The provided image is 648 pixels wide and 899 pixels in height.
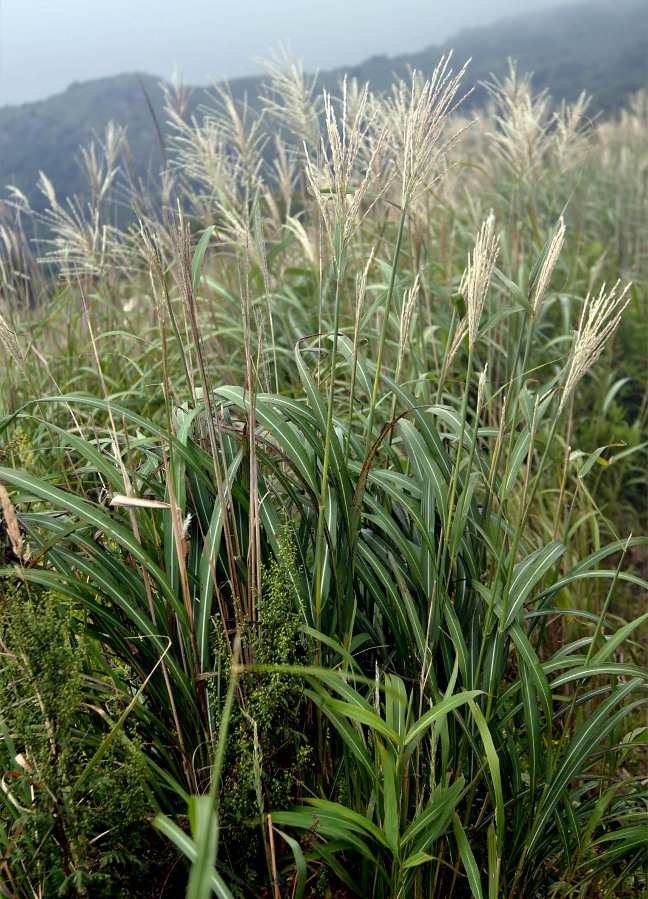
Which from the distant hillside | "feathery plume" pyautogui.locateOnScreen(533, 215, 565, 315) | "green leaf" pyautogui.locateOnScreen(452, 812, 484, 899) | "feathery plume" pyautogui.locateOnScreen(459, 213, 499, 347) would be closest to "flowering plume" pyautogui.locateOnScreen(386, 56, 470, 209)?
"feathery plume" pyautogui.locateOnScreen(459, 213, 499, 347)

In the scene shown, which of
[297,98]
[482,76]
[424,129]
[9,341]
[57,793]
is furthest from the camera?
[482,76]

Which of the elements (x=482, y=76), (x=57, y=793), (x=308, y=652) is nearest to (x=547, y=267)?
(x=308, y=652)

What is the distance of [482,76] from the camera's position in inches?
1662

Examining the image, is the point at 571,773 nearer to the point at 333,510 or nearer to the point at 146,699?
the point at 333,510

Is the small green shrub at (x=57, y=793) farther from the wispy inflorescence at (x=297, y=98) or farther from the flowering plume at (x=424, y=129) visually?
the wispy inflorescence at (x=297, y=98)

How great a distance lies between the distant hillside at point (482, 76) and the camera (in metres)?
32.9

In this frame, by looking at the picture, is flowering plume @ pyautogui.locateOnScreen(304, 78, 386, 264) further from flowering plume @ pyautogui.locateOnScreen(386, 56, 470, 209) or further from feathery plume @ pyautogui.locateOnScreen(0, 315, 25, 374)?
feathery plume @ pyautogui.locateOnScreen(0, 315, 25, 374)

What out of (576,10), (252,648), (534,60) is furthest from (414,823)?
(576,10)

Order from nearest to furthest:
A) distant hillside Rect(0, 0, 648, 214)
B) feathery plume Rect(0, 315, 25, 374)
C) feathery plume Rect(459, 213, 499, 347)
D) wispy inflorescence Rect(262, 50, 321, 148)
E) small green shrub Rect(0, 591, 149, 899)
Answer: small green shrub Rect(0, 591, 149, 899) → feathery plume Rect(459, 213, 499, 347) → feathery plume Rect(0, 315, 25, 374) → wispy inflorescence Rect(262, 50, 321, 148) → distant hillside Rect(0, 0, 648, 214)

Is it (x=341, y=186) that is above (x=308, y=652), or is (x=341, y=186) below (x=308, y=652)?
above

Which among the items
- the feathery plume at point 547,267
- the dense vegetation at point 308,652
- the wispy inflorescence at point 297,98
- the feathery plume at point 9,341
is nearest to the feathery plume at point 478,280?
the dense vegetation at point 308,652

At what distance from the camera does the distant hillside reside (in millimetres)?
32938

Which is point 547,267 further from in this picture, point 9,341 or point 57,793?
point 57,793

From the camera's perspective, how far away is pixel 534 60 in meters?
48.4
